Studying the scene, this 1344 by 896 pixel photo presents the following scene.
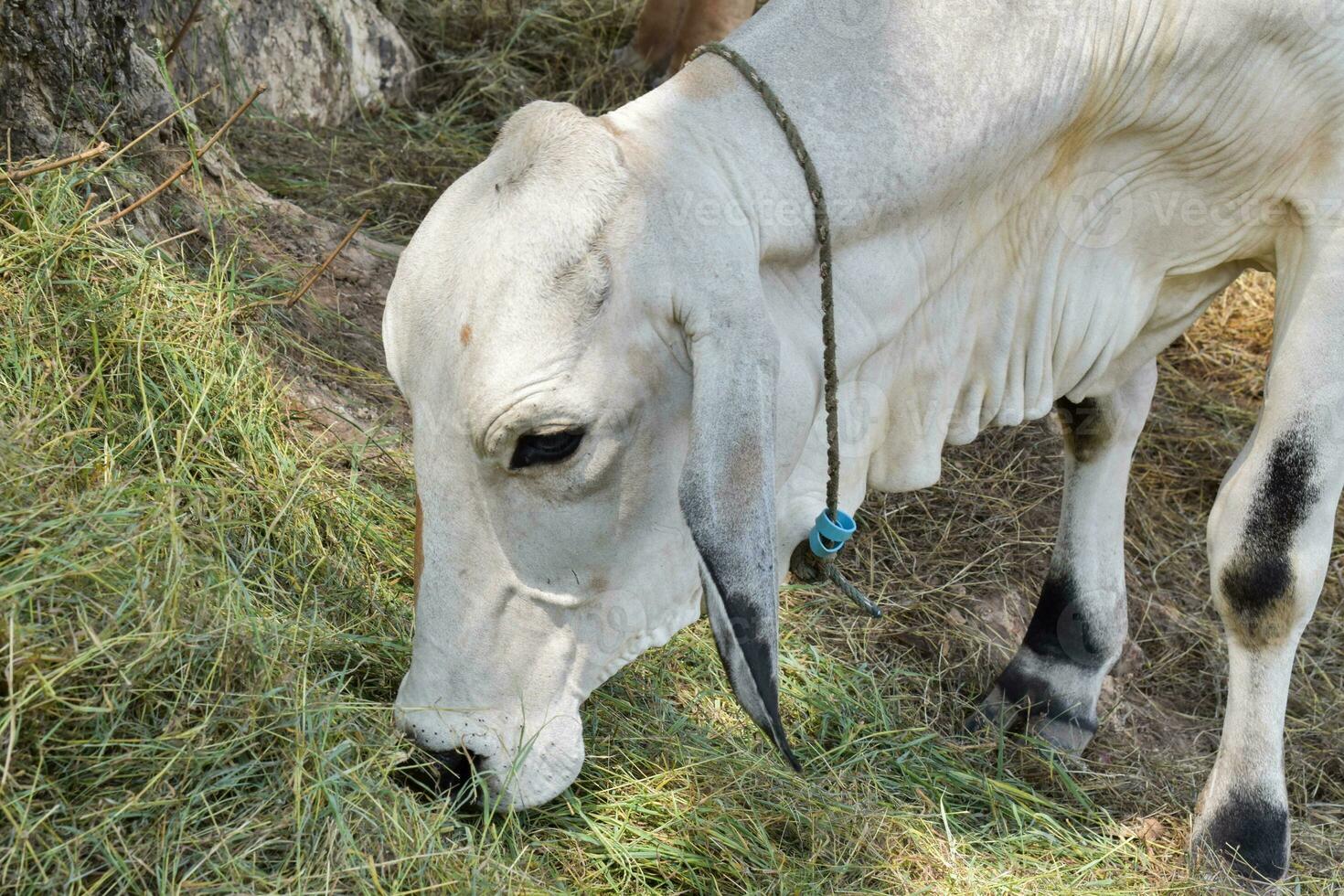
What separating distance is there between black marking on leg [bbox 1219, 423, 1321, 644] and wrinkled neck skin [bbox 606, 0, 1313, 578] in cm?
39

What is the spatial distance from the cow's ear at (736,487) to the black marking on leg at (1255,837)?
1.34 metres

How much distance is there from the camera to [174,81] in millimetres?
4184

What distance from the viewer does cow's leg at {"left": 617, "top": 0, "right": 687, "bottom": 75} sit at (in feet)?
18.1

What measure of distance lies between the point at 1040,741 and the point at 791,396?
1406 millimetres

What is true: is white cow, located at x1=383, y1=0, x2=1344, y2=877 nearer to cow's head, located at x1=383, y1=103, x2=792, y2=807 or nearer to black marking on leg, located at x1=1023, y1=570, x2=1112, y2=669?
cow's head, located at x1=383, y1=103, x2=792, y2=807

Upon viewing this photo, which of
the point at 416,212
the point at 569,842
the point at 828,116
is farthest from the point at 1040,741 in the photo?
the point at 416,212

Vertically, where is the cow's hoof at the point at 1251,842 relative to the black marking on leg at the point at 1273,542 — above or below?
below

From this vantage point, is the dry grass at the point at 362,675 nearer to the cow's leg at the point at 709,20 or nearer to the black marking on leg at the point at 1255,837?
the black marking on leg at the point at 1255,837

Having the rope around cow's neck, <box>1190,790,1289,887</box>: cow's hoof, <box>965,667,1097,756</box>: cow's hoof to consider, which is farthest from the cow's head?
<box>965,667,1097,756</box>: cow's hoof

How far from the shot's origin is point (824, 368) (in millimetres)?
2604

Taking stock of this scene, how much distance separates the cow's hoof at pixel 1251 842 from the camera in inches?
123

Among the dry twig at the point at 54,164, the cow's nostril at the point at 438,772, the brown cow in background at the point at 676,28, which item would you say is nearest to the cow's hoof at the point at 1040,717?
the cow's nostril at the point at 438,772

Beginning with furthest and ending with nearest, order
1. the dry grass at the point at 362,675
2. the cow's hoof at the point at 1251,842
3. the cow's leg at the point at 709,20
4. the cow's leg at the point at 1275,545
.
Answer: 1. the cow's leg at the point at 709,20
2. the cow's hoof at the point at 1251,842
3. the cow's leg at the point at 1275,545
4. the dry grass at the point at 362,675

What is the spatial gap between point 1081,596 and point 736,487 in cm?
174
